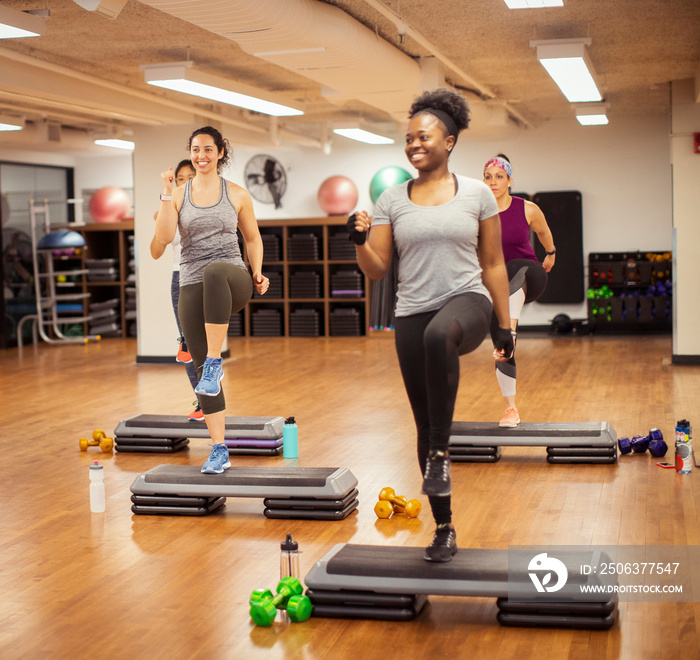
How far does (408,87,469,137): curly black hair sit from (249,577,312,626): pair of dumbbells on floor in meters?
1.55

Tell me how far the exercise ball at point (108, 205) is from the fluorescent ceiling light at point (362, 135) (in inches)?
141

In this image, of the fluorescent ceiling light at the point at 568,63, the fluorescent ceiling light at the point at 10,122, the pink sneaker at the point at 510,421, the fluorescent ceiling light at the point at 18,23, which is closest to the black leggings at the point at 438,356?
the pink sneaker at the point at 510,421

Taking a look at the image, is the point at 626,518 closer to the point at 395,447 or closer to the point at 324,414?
the point at 395,447

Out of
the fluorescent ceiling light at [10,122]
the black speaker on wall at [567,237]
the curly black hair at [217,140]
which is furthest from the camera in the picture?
the black speaker on wall at [567,237]

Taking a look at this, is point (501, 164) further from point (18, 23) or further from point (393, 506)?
point (18, 23)

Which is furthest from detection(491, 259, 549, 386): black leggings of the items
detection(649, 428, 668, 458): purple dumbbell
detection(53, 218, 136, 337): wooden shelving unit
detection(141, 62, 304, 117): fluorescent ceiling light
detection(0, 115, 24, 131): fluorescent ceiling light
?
detection(53, 218, 136, 337): wooden shelving unit

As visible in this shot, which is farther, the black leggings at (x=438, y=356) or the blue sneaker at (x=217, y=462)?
the blue sneaker at (x=217, y=462)

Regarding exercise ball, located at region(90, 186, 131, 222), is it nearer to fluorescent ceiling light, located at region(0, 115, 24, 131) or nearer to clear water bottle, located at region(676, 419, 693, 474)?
fluorescent ceiling light, located at region(0, 115, 24, 131)

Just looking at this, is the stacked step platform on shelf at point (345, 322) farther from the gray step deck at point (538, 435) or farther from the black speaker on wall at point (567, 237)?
the gray step deck at point (538, 435)

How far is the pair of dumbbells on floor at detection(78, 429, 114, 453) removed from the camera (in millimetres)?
5363

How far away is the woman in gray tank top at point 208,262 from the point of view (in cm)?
396

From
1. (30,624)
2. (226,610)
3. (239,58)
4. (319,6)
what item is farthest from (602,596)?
(239,58)

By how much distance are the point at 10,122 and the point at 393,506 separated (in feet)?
23.4

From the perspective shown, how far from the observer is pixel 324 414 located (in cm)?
652
